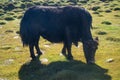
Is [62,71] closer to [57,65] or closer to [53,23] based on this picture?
[57,65]

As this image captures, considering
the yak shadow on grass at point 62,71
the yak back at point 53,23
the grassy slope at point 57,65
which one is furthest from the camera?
the yak back at point 53,23

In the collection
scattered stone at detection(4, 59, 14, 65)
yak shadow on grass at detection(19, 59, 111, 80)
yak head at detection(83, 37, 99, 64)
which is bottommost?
scattered stone at detection(4, 59, 14, 65)

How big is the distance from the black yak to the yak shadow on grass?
1385 mm

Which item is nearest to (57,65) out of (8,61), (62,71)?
(62,71)

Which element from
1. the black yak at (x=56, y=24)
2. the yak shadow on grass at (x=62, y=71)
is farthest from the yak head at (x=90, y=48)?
the black yak at (x=56, y=24)

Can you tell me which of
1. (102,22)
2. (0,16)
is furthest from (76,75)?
(0,16)

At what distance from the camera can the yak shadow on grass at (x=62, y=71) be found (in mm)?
15500

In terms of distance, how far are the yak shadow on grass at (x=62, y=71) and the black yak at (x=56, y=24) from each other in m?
1.38

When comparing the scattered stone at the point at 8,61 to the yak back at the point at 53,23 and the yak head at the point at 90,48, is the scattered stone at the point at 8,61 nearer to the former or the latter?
the yak back at the point at 53,23

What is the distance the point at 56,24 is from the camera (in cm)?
1889

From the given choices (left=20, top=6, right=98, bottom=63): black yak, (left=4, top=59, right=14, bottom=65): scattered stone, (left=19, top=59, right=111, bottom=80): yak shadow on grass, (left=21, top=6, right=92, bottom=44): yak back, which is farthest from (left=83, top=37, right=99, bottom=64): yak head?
(left=4, top=59, right=14, bottom=65): scattered stone

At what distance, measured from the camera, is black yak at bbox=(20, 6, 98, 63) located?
18.4 meters

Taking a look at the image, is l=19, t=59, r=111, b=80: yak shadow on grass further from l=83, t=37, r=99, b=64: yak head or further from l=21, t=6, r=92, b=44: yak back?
l=21, t=6, r=92, b=44: yak back

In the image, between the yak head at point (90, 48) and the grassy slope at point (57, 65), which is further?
the yak head at point (90, 48)
